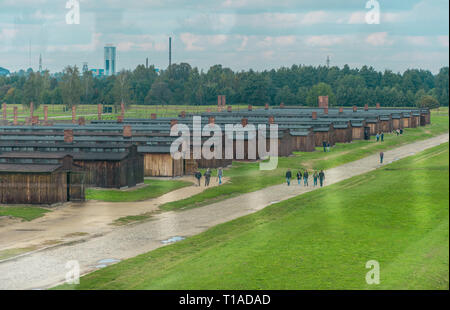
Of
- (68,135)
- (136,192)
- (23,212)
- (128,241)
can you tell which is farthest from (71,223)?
(68,135)

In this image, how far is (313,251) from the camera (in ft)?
107

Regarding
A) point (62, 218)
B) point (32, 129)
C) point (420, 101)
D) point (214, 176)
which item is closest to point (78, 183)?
point (62, 218)

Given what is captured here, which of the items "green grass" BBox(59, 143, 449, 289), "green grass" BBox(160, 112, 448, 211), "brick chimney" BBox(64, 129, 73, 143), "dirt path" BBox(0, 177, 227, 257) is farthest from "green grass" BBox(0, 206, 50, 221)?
"brick chimney" BBox(64, 129, 73, 143)

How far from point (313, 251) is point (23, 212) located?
24.6 m

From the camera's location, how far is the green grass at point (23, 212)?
47.7 m

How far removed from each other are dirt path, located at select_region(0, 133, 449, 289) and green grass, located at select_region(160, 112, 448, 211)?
1.94 m

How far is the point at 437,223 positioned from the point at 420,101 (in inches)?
6512

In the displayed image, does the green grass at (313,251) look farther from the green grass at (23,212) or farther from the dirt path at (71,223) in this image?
the green grass at (23,212)

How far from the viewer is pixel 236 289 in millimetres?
26781

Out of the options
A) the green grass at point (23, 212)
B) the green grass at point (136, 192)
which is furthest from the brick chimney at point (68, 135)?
the green grass at point (23, 212)

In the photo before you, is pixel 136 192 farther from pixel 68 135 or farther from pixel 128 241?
pixel 128 241

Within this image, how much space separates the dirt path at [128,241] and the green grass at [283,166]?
6.36ft

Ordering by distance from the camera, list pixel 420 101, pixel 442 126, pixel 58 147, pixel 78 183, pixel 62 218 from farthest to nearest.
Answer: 1. pixel 420 101
2. pixel 442 126
3. pixel 58 147
4. pixel 78 183
5. pixel 62 218

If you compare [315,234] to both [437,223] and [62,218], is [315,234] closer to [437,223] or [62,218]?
[437,223]
